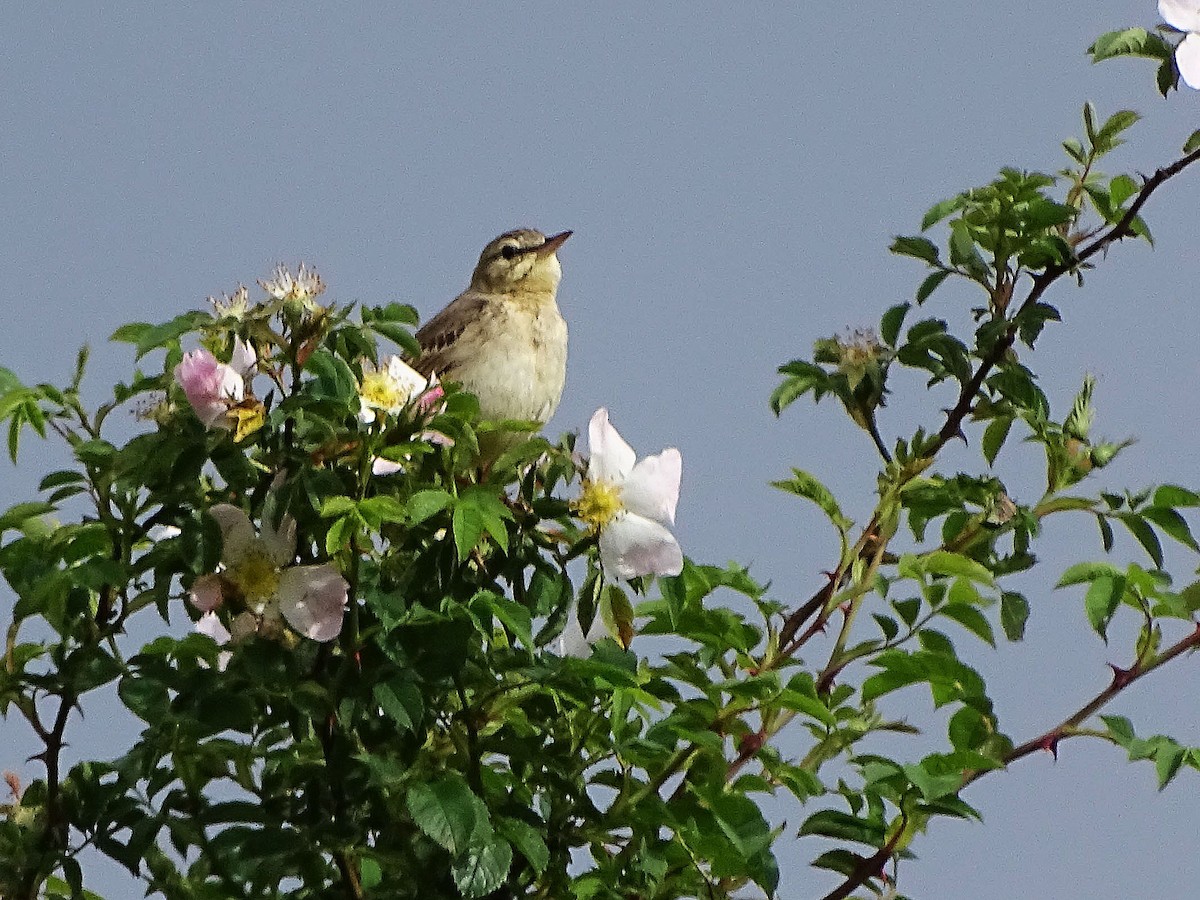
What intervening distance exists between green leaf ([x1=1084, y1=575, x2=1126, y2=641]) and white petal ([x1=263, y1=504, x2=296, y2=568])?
117 cm

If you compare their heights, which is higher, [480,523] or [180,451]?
[180,451]

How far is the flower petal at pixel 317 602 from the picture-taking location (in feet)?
7.45


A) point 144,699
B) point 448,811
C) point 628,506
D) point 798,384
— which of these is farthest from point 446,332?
point 448,811

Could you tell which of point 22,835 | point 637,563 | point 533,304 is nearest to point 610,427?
point 637,563

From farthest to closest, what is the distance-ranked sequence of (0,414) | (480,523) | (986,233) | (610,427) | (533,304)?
1. (533,304)
2. (986,233)
3. (610,427)
4. (0,414)
5. (480,523)

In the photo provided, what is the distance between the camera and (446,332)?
5453 millimetres

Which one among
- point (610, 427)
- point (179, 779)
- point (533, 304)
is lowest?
point (179, 779)

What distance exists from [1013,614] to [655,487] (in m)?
0.65

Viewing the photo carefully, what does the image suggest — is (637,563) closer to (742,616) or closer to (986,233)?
(742,616)

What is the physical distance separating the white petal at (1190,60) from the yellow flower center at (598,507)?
1.14m

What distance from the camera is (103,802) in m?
2.44

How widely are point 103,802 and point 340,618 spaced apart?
0.48 metres

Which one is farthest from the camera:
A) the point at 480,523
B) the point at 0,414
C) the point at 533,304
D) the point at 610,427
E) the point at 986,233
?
the point at 533,304

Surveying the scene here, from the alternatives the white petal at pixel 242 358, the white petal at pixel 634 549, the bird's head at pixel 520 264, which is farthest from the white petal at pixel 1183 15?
the bird's head at pixel 520 264
